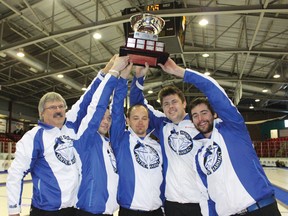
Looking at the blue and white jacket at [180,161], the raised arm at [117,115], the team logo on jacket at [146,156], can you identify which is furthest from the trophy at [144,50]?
the team logo on jacket at [146,156]

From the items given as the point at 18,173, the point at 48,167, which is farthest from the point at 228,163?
the point at 18,173

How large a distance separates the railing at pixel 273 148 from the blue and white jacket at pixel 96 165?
2174 cm

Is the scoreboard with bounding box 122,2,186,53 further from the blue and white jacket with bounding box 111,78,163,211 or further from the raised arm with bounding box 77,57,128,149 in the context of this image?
the raised arm with bounding box 77,57,128,149

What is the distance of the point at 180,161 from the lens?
267 centimetres

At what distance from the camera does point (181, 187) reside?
2.60 metres

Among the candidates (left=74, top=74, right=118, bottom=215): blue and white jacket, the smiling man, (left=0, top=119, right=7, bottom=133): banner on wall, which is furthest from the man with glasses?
(left=0, top=119, right=7, bottom=133): banner on wall

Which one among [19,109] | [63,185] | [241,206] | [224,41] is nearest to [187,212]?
[241,206]

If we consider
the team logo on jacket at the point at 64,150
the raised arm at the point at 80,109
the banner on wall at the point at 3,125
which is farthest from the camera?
the banner on wall at the point at 3,125

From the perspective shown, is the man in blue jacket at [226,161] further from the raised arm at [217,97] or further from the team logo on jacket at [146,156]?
the team logo on jacket at [146,156]

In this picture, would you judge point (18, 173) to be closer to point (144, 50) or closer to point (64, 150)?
point (64, 150)

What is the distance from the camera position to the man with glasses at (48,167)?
2467 mm

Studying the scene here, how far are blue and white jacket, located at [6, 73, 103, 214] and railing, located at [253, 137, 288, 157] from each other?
71.9 ft

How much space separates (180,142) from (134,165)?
1.55 ft

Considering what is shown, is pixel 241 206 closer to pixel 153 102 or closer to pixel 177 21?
pixel 177 21
